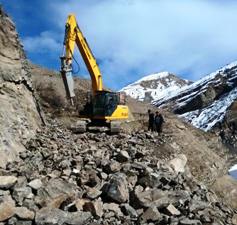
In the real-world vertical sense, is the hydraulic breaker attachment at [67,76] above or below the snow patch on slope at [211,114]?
below

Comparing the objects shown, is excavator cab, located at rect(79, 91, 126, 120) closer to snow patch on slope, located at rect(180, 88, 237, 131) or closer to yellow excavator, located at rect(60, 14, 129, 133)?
yellow excavator, located at rect(60, 14, 129, 133)

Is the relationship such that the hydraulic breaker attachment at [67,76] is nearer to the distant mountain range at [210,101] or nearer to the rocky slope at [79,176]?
the rocky slope at [79,176]

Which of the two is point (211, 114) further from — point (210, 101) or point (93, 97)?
point (93, 97)

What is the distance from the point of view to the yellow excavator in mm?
25266

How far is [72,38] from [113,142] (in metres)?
6.38

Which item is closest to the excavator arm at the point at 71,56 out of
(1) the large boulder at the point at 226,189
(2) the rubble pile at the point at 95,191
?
(2) the rubble pile at the point at 95,191

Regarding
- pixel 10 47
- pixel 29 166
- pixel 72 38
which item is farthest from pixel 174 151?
pixel 29 166

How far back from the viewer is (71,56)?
2497cm

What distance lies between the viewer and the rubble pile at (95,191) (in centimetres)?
1298

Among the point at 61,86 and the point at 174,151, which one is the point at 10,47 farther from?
the point at 61,86

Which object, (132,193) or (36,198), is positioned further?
(132,193)

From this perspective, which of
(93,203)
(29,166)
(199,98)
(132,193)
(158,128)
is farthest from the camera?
(199,98)

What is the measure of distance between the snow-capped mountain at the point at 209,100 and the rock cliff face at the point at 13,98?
100109 millimetres

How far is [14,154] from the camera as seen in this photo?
16.8m
